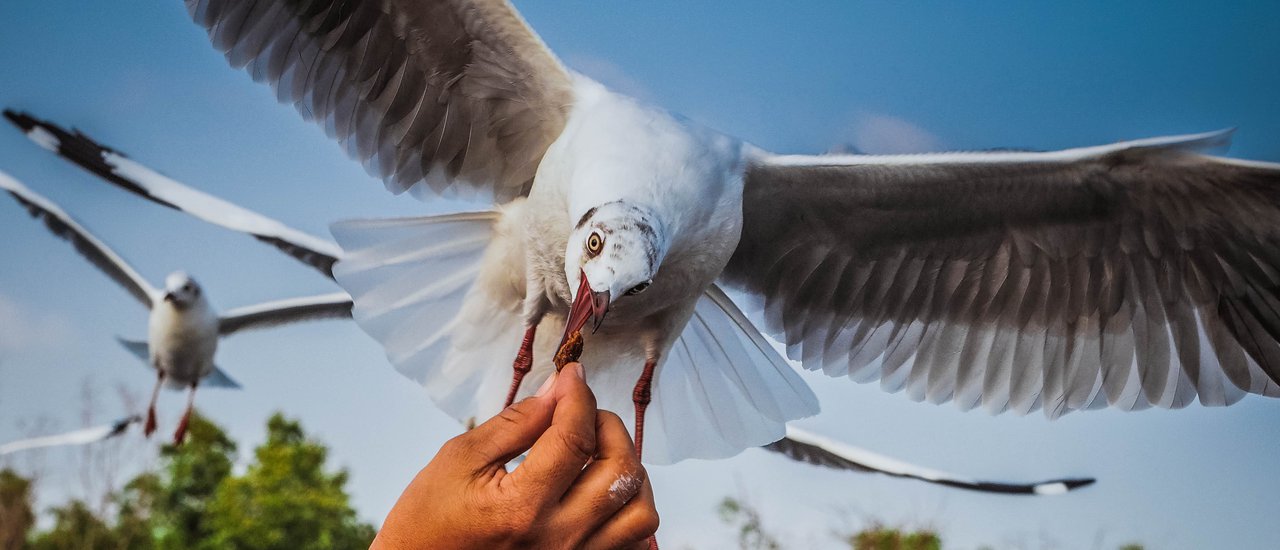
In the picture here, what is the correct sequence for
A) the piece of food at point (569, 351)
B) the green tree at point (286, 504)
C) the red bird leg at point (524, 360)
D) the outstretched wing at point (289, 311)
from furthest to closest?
the green tree at point (286, 504)
the outstretched wing at point (289, 311)
the red bird leg at point (524, 360)
the piece of food at point (569, 351)

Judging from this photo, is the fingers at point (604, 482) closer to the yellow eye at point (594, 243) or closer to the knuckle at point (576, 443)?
the knuckle at point (576, 443)

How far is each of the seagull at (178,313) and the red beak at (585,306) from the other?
5.70 ft

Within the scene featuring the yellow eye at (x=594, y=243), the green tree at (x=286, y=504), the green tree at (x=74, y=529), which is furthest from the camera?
the green tree at (x=286, y=504)

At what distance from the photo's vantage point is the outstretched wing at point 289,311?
2861 millimetres

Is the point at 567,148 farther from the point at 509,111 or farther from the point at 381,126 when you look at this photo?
the point at 381,126

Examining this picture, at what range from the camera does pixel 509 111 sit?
1599 millimetres

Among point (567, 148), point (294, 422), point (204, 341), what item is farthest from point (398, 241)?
point (294, 422)

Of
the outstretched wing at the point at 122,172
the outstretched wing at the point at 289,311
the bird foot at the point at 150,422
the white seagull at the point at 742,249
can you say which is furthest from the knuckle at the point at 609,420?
the bird foot at the point at 150,422

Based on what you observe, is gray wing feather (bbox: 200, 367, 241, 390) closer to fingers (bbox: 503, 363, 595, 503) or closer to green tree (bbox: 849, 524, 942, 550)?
green tree (bbox: 849, 524, 942, 550)

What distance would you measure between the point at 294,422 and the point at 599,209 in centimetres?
704

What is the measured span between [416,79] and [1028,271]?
36.9 inches

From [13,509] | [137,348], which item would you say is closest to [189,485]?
[13,509]

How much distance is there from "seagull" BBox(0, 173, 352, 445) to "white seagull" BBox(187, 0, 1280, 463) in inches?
46.3

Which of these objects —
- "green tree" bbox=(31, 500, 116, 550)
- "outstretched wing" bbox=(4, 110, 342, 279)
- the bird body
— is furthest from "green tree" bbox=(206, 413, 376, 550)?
"outstretched wing" bbox=(4, 110, 342, 279)
